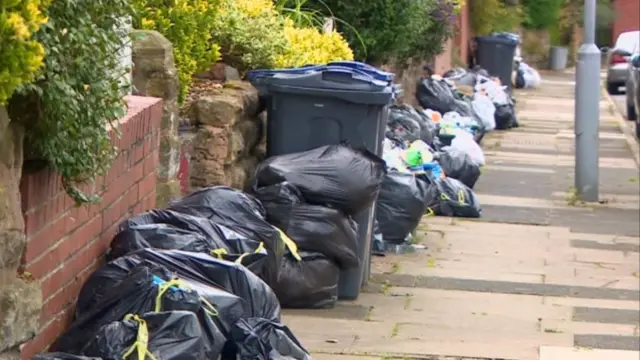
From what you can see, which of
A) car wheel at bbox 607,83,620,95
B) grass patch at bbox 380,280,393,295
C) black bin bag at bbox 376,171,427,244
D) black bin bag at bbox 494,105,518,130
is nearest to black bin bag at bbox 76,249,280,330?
grass patch at bbox 380,280,393,295

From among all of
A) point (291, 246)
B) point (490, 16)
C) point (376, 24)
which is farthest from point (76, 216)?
point (490, 16)

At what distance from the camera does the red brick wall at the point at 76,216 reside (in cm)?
414

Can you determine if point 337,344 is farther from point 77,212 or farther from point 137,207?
point 77,212

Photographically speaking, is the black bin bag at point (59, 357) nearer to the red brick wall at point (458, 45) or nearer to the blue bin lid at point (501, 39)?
the red brick wall at point (458, 45)

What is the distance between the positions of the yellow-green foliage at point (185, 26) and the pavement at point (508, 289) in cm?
156

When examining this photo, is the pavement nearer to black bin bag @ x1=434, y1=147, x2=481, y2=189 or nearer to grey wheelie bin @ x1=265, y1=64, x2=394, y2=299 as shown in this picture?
black bin bag @ x1=434, y1=147, x2=481, y2=189

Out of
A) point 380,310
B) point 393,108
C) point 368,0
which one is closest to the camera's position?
point 380,310

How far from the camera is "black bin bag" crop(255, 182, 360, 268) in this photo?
21.6 feet

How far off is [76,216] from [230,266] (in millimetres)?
603

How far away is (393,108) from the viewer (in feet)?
42.3

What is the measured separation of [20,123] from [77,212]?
1.09 meters

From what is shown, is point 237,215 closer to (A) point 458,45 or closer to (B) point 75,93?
(B) point 75,93

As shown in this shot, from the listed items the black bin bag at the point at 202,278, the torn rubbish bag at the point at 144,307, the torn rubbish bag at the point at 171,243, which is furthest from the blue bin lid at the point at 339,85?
the torn rubbish bag at the point at 144,307

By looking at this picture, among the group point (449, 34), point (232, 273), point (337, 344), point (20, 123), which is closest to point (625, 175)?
point (449, 34)
